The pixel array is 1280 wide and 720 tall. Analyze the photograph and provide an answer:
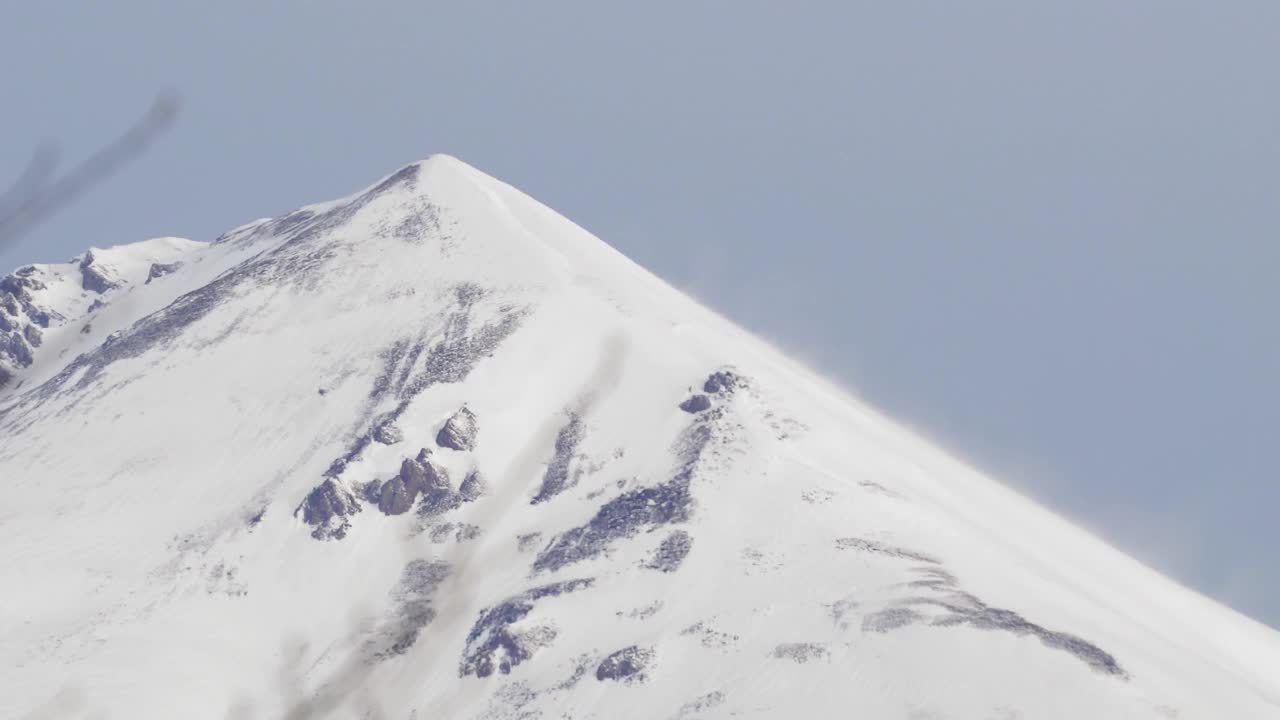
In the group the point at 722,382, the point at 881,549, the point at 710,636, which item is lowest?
the point at 710,636

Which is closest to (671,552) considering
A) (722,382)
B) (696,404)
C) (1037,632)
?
(696,404)

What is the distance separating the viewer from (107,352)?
18100 centimetres

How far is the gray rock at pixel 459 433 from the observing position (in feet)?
495

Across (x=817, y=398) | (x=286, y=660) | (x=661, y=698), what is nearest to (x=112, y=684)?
(x=286, y=660)

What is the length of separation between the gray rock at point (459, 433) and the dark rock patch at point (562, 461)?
857cm

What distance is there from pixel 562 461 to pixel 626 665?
3690cm

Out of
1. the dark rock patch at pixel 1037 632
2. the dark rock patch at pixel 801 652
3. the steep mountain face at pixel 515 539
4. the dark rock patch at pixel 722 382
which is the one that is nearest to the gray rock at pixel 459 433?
the steep mountain face at pixel 515 539

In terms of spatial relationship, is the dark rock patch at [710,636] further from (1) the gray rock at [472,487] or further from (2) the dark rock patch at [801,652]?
(1) the gray rock at [472,487]

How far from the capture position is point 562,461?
14900 centimetres

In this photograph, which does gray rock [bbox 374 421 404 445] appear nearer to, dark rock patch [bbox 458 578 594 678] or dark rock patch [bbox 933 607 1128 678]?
dark rock patch [bbox 458 578 594 678]

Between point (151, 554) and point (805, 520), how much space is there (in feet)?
197

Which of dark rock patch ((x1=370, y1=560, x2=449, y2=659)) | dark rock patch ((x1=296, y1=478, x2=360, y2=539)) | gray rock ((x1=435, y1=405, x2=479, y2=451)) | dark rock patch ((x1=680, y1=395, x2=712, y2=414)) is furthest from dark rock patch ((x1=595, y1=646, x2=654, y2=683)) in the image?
dark rock patch ((x1=680, y1=395, x2=712, y2=414))

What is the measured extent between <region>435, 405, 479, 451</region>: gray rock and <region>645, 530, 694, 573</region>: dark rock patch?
27093 mm

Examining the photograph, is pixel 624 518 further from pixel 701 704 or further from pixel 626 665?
pixel 701 704
